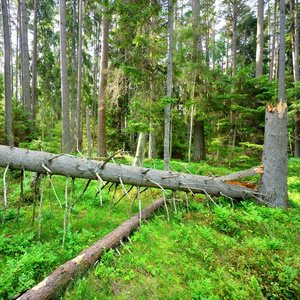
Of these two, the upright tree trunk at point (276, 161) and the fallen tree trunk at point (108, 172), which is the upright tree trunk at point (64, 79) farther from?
the upright tree trunk at point (276, 161)

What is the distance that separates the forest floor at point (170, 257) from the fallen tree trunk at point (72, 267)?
0.12 m

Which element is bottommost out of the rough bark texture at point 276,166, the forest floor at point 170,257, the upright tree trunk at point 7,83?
the forest floor at point 170,257

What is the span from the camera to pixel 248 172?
196 inches

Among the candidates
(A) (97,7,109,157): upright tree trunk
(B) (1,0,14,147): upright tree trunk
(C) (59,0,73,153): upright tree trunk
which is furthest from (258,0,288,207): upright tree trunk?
(B) (1,0,14,147): upright tree trunk

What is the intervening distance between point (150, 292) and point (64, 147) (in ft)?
28.8

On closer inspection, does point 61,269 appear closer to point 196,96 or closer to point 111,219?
Result: point 111,219

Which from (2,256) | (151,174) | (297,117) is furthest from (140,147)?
(297,117)

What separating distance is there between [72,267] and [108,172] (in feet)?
5.68

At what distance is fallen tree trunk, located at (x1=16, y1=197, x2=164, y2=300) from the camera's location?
200 cm

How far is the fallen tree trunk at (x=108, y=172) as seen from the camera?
3.05 m

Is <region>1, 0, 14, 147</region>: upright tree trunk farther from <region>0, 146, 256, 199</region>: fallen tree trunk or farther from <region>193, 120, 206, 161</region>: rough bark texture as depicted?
<region>193, 120, 206, 161</region>: rough bark texture

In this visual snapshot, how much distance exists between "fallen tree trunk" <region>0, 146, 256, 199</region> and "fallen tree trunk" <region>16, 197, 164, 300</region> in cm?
107

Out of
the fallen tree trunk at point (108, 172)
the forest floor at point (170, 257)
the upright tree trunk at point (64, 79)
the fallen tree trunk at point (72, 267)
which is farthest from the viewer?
the upright tree trunk at point (64, 79)

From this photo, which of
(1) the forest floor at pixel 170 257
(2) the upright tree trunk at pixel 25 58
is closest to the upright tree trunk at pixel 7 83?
(2) the upright tree trunk at pixel 25 58
